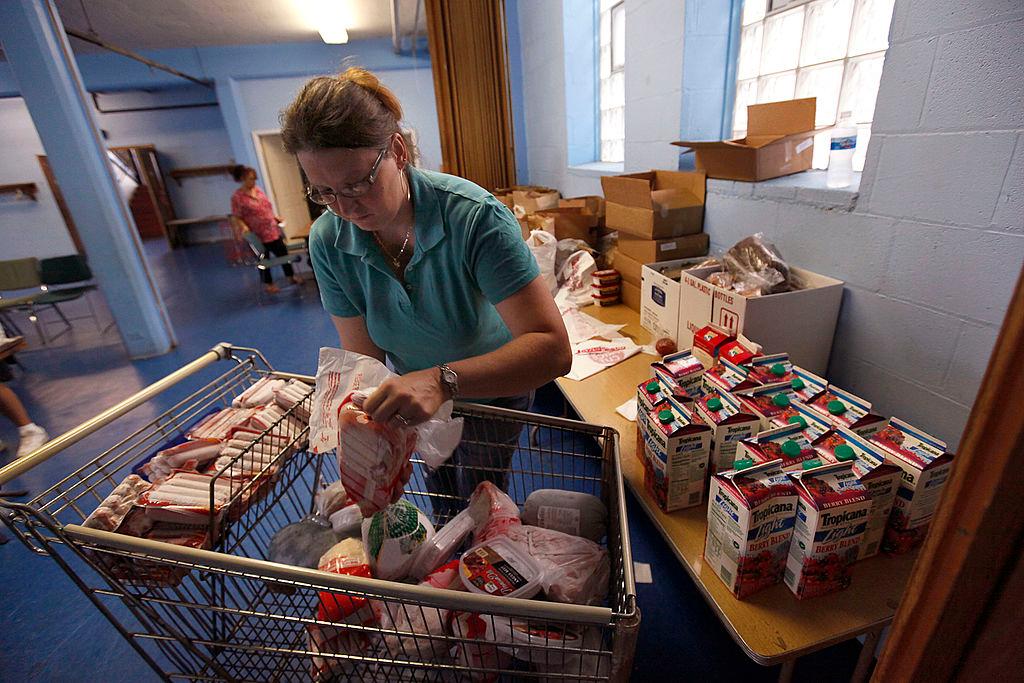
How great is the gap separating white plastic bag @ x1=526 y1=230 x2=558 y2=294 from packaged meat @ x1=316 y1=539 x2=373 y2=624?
6.48 feet

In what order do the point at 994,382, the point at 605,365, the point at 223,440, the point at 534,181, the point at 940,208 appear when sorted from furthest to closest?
the point at 534,181, the point at 605,365, the point at 940,208, the point at 223,440, the point at 994,382

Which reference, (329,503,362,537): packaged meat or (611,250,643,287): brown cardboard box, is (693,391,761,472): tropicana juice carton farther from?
(611,250,643,287): brown cardboard box

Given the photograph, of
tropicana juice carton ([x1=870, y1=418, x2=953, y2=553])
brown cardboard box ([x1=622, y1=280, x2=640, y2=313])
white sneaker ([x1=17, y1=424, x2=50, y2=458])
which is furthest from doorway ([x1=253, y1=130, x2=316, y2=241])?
tropicana juice carton ([x1=870, y1=418, x2=953, y2=553])

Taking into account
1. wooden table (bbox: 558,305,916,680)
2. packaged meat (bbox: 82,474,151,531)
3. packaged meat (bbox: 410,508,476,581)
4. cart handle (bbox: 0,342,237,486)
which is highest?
cart handle (bbox: 0,342,237,486)

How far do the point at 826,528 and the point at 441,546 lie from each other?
784 mm

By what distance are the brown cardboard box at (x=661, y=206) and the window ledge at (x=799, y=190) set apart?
0.10m

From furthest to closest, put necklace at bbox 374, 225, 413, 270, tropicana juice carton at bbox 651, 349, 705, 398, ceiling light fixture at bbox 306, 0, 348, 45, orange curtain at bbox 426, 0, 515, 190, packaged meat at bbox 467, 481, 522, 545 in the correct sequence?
ceiling light fixture at bbox 306, 0, 348, 45
orange curtain at bbox 426, 0, 515, 190
tropicana juice carton at bbox 651, 349, 705, 398
necklace at bbox 374, 225, 413, 270
packaged meat at bbox 467, 481, 522, 545

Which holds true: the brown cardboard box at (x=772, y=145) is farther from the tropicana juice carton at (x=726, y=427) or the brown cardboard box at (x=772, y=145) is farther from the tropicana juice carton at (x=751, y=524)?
the tropicana juice carton at (x=751, y=524)

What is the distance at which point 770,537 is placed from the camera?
0.94 m

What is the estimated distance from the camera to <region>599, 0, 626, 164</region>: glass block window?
3.64m

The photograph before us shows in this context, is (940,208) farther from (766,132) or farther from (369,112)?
(369,112)

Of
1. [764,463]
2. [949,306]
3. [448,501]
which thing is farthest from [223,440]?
[949,306]

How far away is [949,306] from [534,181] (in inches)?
180

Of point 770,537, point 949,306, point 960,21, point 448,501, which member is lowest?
point 448,501
